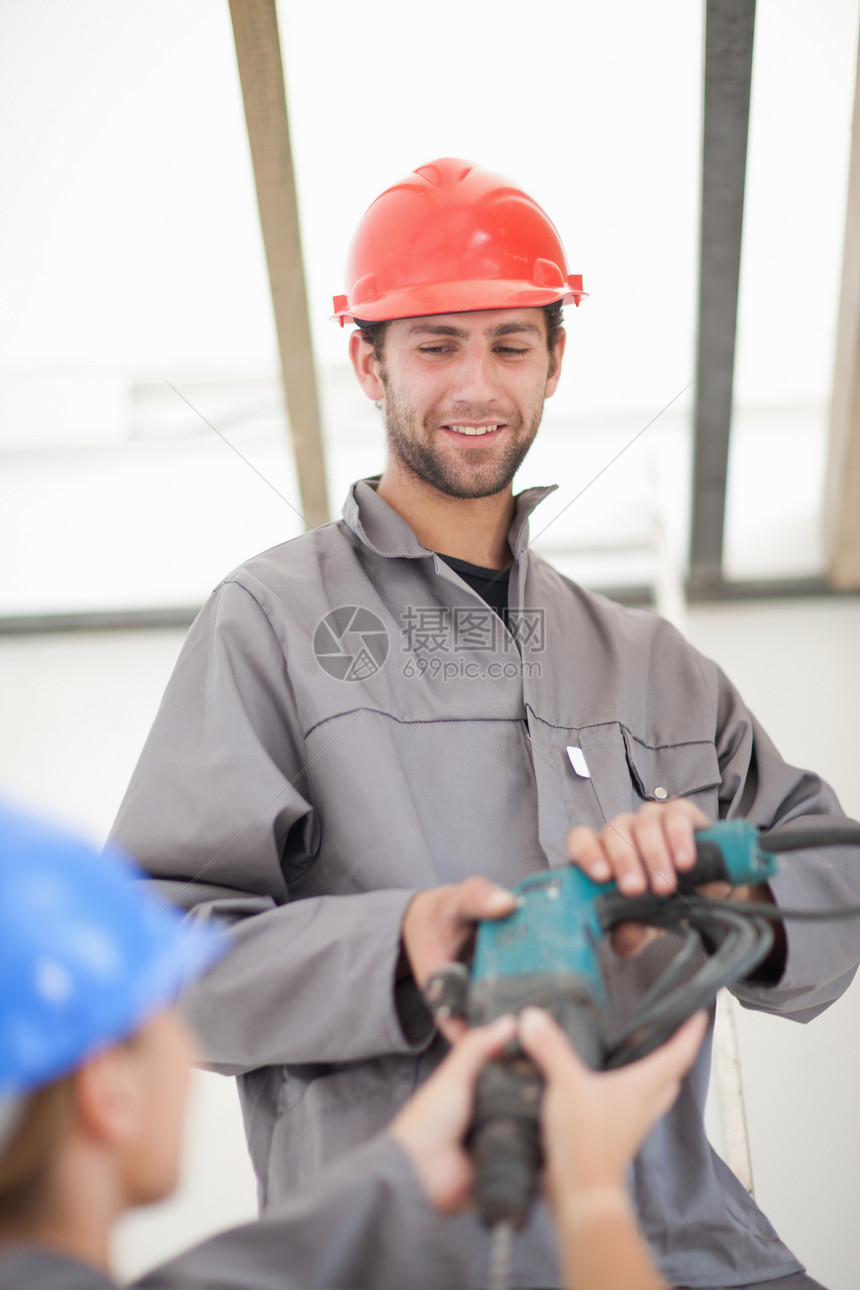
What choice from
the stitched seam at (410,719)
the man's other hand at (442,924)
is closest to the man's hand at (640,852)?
the man's other hand at (442,924)

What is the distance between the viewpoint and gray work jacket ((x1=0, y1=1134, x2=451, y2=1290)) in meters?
0.83

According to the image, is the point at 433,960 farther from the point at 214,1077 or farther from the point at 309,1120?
the point at 214,1077

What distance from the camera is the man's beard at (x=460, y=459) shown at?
1.77 meters

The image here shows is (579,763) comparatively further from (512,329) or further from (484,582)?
(512,329)

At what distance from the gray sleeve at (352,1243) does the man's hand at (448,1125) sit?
2 centimetres

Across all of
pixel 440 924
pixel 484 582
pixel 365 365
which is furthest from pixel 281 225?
pixel 440 924

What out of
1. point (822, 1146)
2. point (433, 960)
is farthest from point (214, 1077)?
point (433, 960)

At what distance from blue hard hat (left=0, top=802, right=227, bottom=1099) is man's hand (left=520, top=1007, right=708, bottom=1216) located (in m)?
0.29

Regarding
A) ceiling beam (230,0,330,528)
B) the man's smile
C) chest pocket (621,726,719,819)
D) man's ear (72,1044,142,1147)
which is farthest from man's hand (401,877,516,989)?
ceiling beam (230,0,330,528)

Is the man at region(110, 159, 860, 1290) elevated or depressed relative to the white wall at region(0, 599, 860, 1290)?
elevated

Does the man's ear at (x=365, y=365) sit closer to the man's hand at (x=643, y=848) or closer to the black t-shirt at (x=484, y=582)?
the black t-shirt at (x=484, y=582)

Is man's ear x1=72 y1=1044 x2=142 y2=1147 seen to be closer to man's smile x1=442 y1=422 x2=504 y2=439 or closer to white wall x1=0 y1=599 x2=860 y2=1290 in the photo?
man's smile x1=442 y1=422 x2=504 y2=439

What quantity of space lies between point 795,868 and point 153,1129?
0.92 m

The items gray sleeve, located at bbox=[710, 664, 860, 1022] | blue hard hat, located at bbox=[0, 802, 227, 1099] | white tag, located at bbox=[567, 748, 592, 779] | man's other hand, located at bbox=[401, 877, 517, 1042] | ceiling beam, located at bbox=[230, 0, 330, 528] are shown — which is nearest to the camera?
blue hard hat, located at bbox=[0, 802, 227, 1099]
